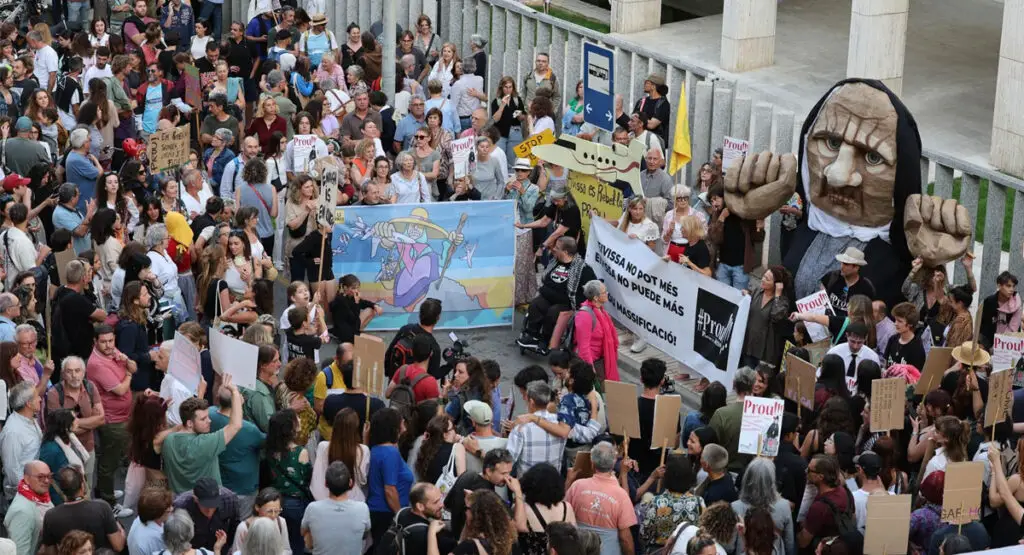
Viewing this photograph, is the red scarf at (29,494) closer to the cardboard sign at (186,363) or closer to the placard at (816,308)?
the cardboard sign at (186,363)

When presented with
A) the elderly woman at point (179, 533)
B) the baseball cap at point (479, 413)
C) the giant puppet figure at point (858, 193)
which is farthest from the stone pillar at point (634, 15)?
the elderly woman at point (179, 533)

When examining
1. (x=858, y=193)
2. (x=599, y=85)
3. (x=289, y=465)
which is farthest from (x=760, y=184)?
(x=289, y=465)

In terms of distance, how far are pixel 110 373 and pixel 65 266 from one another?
8.24 feet

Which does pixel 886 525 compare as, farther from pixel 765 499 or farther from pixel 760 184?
pixel 760 184

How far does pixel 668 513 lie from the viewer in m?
10.4

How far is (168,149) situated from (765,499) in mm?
8368

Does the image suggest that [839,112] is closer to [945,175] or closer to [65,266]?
[945,175]

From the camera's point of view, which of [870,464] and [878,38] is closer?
[870,464]

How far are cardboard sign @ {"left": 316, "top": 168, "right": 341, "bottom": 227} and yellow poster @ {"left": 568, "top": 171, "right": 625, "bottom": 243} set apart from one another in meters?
2.74

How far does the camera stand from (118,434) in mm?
12281

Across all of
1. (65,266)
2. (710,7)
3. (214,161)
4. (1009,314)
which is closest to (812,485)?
(1009,314)

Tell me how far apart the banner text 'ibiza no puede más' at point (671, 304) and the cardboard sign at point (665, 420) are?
2992 millimetres

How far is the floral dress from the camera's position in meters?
10.4

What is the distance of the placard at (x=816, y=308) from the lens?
13.6 metres
